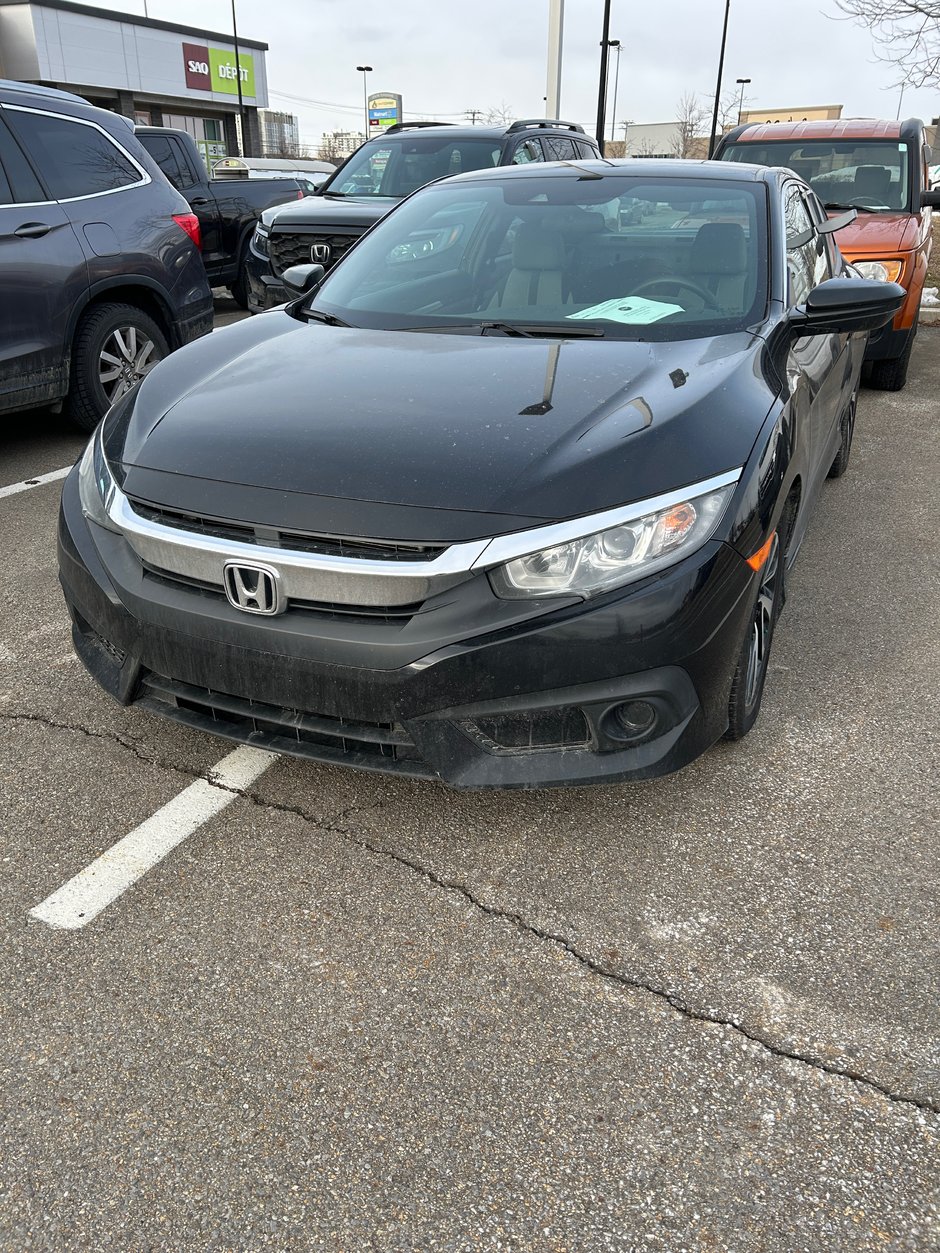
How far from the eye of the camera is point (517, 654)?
7.24ft

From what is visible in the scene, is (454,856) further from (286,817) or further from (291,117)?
(291,117)

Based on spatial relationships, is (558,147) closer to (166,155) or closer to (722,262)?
(166,155)

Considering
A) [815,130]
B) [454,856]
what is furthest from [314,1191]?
[815,130]

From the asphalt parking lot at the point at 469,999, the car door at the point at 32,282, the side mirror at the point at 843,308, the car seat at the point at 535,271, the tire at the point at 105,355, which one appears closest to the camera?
the asphalt parking lot at the point at 469,999

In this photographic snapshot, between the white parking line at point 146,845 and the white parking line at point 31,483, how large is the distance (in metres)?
2.93

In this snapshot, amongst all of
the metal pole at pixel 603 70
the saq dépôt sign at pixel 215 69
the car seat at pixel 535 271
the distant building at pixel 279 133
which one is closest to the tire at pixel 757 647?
the car seat at pixel 535 271

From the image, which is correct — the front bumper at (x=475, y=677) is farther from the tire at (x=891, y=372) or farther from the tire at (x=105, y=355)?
the tire at (x=891, y=372)

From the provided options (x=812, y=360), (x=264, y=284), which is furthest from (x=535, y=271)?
(x=264, y=284)

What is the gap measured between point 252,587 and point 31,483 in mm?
3629

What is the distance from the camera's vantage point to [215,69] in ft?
134

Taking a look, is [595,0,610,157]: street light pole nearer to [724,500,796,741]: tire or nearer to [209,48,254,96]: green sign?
[724,500,796,741]: tire

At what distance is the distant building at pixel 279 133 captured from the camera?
58.9 m

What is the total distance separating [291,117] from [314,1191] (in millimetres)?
70126

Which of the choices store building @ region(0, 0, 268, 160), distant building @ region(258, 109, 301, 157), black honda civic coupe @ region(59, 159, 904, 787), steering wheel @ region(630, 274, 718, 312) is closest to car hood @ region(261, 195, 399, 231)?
steering wheel @ region(630, 274, 718, 312)
